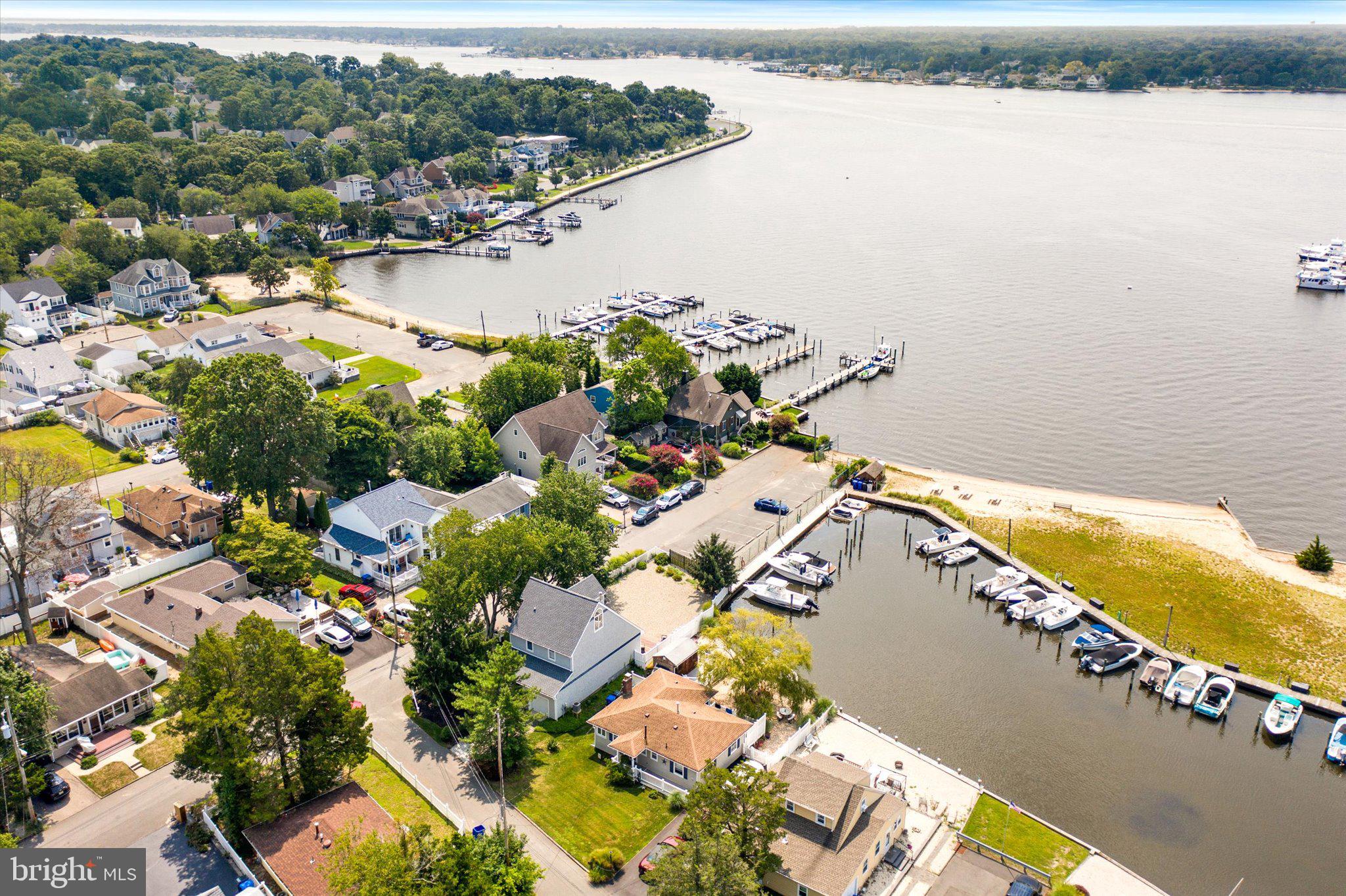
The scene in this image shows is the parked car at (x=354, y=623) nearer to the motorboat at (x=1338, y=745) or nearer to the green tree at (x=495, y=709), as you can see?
the green tree at (x=495, y=709)

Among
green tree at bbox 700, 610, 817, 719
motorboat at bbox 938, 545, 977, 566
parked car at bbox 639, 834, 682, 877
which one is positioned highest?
green tree at bbox 700, 610, 817, 719

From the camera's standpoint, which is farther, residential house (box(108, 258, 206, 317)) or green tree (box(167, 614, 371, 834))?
residential house (box(108, 258, 206, 317))

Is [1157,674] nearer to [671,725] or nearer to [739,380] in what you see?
[671,725]

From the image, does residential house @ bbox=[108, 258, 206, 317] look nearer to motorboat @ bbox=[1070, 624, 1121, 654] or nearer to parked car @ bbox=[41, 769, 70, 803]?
parked car @ bbox=[41, 769, 70, 803]

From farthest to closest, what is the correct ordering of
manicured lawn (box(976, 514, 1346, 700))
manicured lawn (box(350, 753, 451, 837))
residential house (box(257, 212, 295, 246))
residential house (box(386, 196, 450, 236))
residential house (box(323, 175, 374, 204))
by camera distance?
residential house (box(323, 175, 374, 204))
residential house (box(386, 196, 450, 236))
residential house (box(257, 212, 295, 246))
manicured lawn (box(976, 514, 1346, 700))
manicured lawn (box(350, 753, 451, 837))

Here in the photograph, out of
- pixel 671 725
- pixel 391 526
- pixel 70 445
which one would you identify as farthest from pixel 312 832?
pixel 70 445

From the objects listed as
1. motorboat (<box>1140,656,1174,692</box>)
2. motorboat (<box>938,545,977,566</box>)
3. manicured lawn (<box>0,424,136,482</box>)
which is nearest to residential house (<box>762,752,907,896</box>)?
motorboat (<box>1140,656,1174,692</box>)
